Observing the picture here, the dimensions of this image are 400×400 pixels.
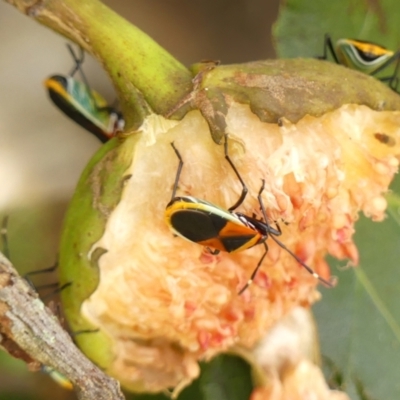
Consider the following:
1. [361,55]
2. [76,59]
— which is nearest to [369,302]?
[361,55]

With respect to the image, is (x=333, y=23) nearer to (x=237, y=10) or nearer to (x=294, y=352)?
(x=237, y=10)

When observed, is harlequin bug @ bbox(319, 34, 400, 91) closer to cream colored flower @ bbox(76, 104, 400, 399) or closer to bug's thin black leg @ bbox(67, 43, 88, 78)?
cream colored flower @ bbox(76, 104, 400, 399)

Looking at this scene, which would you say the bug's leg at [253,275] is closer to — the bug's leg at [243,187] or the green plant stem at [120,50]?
the bug's leg at [243,187]

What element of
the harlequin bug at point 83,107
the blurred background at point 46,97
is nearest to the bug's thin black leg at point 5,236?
the blurred background at point 46,97

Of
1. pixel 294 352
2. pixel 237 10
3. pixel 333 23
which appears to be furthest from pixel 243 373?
pixel 237 10

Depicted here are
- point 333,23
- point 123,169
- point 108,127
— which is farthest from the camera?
point 333,23

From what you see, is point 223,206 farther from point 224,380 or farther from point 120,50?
point 224,380

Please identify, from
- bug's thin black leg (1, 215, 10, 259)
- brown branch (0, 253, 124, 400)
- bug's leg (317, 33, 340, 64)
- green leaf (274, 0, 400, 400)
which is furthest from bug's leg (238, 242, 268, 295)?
bug's thin black leg (1, 215, 10, 259)
